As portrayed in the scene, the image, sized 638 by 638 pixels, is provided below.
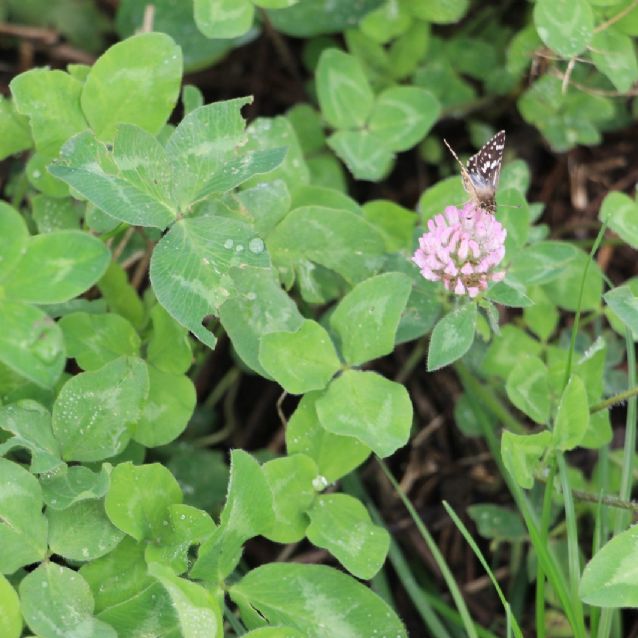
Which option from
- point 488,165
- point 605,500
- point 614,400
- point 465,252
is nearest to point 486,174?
point 488,165

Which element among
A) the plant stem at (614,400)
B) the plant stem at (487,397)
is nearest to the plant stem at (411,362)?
Answer: the plant stem at (487,397)

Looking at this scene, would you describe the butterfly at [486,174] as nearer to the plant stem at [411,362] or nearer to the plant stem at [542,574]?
the plant stem at [542,574]

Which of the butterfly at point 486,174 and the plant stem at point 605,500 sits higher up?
the butterfly at point 486,174

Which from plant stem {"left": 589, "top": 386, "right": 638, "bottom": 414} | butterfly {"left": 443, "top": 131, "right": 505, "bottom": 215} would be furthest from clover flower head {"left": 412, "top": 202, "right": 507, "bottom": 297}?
plant stem {"left": 589, "top": 386, "right": 638, "bottom": 414}

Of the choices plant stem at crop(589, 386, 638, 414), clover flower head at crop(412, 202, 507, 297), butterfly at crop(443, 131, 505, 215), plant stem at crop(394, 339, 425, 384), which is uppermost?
butterfly at crop(443, 131, 505, 215)

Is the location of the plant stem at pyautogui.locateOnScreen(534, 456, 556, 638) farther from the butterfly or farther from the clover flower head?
the butterfly
